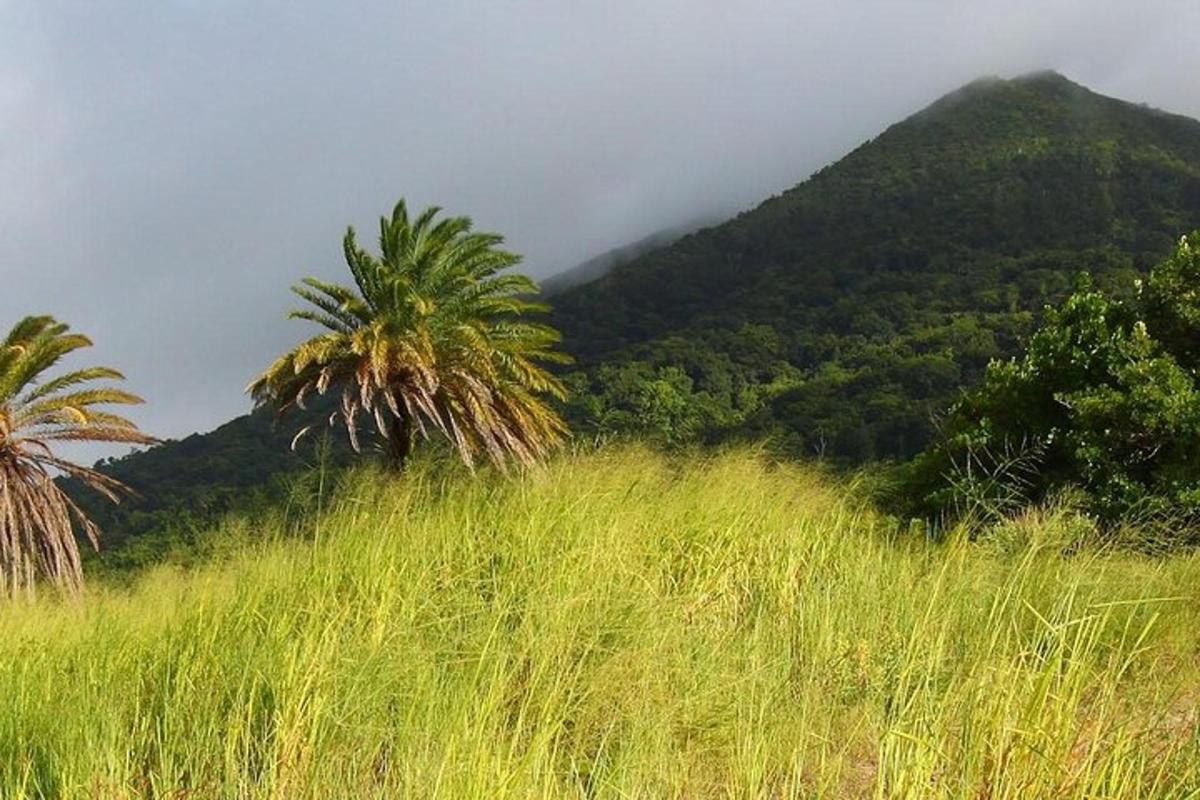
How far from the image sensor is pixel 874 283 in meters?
87.5

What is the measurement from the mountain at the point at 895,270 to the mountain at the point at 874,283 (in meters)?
0.25

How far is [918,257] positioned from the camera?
93.0 m

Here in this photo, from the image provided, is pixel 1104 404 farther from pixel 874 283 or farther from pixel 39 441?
pixel 874 283

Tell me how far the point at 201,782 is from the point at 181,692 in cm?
43

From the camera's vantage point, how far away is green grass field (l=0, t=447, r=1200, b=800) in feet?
8.13

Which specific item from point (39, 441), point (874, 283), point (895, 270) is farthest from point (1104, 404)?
point (895, 270)

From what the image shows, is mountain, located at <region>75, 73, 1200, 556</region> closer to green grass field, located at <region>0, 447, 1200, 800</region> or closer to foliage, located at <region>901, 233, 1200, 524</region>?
foliage, located at <region>901, 233, 1200, 524</region>

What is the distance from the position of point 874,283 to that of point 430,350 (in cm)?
7442

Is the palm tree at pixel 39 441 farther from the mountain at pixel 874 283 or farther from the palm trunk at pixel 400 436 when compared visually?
the mountain at pixel 874 283

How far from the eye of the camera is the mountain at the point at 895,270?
5375 centimetres

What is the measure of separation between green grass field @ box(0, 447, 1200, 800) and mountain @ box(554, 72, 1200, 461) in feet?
105

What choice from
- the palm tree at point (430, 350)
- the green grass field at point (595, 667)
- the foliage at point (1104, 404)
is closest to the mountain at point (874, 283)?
the palm tree at point (430, 350)

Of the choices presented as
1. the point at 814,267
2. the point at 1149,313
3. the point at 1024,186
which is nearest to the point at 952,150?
the point at 1024,186

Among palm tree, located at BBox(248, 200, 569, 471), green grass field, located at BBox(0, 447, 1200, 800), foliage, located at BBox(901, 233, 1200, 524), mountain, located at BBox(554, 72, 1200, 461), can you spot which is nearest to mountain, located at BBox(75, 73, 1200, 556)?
mountain, located at BBox(554, 72, 1200, 461)
